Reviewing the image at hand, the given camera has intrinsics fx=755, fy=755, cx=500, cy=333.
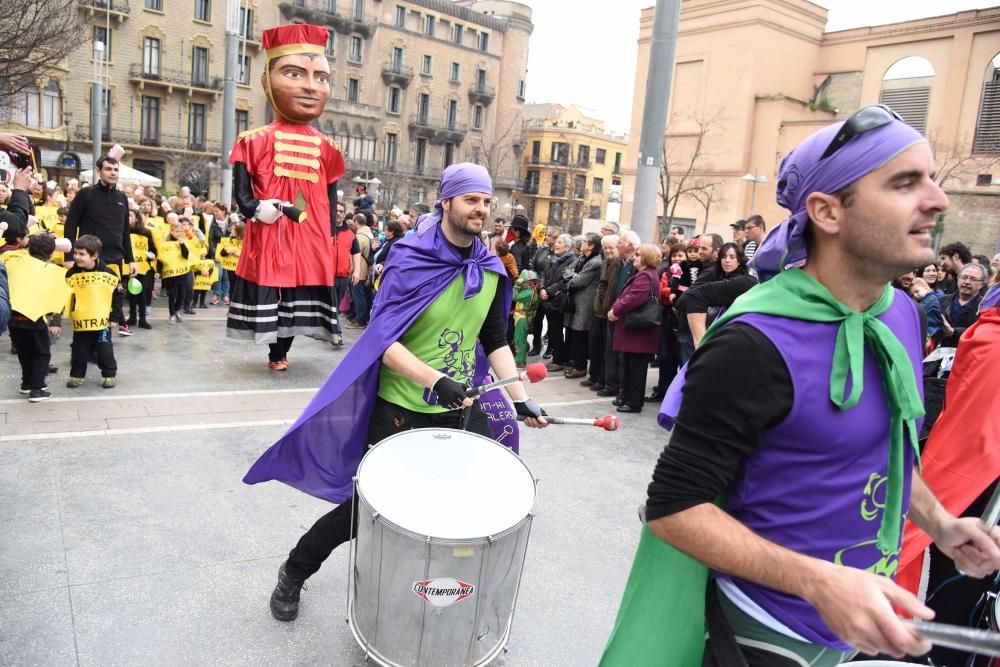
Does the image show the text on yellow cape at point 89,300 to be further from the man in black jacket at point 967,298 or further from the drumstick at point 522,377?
the man in black jacket at point 967,298

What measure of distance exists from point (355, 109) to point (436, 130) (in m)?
→ 7.05

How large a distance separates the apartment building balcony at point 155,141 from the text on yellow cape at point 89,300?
38272mm

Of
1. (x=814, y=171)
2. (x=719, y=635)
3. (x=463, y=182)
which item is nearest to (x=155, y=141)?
(x=463, y=182)

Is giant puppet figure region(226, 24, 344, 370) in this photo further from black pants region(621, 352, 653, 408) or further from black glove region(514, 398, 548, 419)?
black glove region(514, 398, 548, 419)

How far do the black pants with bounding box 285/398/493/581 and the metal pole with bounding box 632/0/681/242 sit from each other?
5.05 m

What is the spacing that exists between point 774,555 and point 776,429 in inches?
9.3

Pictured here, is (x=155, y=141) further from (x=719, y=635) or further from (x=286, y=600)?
(x=719, y=635)

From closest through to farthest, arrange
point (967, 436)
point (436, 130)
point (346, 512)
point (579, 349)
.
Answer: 1. point (967, 436)
2. point (346, 512)
3. point (579, 349)
4. point (436, 130)

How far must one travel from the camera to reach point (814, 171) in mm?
1566

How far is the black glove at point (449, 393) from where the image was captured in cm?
288

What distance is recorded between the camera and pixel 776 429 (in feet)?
4.79

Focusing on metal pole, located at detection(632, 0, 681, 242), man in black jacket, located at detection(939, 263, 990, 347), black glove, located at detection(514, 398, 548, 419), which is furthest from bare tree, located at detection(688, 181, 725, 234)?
black glove, located at detection(514, 398, 548, 419)

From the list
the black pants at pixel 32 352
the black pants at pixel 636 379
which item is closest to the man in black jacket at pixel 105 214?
the black pants at pixel 32 352

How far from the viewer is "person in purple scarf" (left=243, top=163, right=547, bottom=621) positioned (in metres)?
3.22
